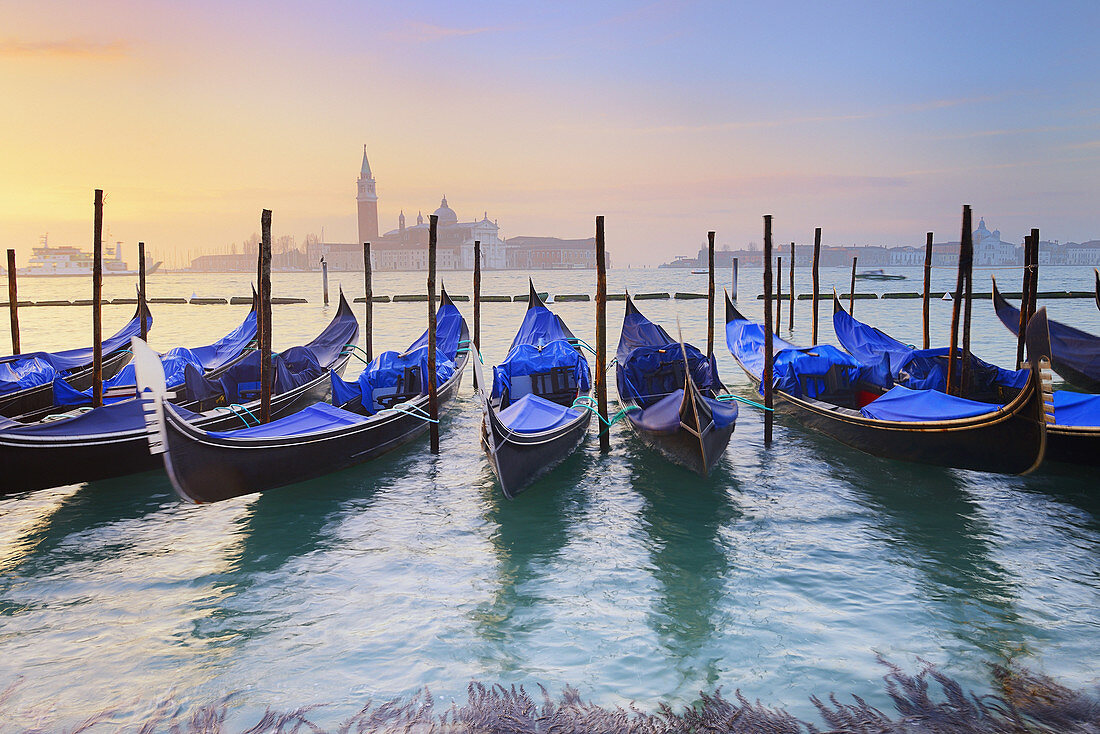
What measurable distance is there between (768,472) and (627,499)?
46.0 inches

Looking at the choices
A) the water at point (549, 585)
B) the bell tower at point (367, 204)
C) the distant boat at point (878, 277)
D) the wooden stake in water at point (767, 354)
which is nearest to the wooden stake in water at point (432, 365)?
the water at point (549, 585)

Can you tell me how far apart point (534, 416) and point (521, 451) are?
2.18ft

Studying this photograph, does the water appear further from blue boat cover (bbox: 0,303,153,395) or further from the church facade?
the church facade

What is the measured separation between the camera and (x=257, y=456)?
12.8ft

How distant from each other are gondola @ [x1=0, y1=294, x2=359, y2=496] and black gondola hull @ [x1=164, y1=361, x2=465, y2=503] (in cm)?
56

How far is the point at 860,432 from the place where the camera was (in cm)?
488

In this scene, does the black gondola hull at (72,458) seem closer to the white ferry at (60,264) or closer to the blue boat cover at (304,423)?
the blue boat cover at (304,423)

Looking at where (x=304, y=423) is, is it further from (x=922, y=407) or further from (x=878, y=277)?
(x=878, y=277)

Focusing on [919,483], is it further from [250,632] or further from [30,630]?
[30,630]

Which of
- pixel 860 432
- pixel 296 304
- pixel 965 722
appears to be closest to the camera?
pixel 965 722

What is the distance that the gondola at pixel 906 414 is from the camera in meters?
3.64

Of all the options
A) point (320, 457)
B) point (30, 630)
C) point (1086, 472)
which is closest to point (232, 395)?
point (320, 457)

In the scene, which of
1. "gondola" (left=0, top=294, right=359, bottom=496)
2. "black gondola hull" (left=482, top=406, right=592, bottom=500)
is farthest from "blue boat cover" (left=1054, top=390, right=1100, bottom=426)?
"gondola" (left=0, top=294, right=359, bottom=496)

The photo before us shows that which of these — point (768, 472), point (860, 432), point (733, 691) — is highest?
point (860, 432)
